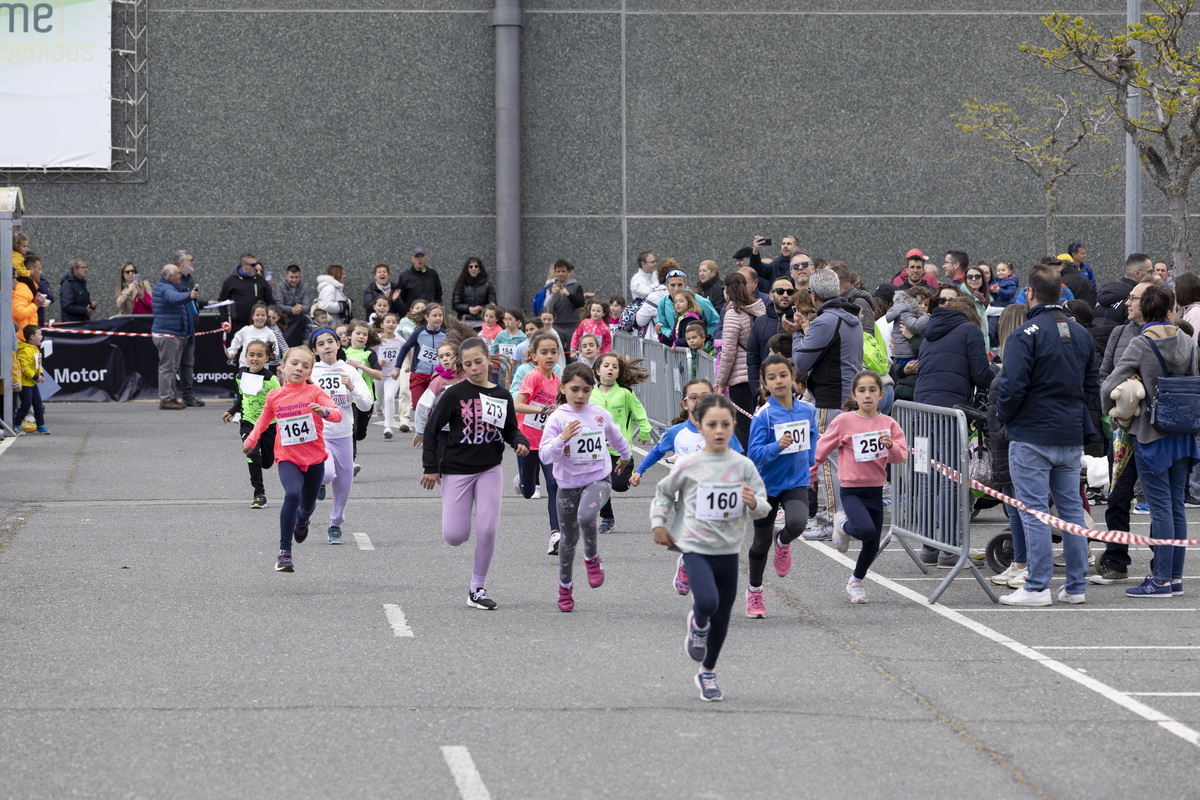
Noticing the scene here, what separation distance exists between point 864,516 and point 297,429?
12.7 feet

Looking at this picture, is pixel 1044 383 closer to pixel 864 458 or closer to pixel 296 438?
pixel 864 458

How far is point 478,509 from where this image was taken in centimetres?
964

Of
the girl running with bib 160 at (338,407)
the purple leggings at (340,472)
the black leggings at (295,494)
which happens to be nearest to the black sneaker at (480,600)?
the black leggings at (295,494)

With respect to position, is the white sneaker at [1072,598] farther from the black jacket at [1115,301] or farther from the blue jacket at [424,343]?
the blue jacket at [424,343]

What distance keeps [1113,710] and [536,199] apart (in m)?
20.9

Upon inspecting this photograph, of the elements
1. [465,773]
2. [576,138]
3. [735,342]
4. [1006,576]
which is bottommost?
[465,773]

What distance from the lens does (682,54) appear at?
26969 millimetres

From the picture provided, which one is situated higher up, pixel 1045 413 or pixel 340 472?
pixel 1045 413

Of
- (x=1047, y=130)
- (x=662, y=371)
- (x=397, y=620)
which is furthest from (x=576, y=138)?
(x=397, y=620)

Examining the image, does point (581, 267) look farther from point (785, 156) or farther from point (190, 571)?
point (190, 571)

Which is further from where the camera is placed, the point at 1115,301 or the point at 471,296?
the point at 471,296

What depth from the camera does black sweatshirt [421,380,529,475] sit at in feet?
31.6

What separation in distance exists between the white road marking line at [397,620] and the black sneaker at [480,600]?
1.42ft

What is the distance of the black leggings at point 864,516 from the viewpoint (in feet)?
31.5
